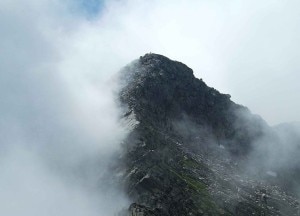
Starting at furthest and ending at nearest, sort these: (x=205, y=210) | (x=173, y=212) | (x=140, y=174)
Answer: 1. (x=205, y=210)
2. (x=140, y=174)
3. (x=173, y=212)

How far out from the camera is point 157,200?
165 metres

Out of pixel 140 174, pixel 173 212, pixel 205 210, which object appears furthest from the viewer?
pixel 205 210

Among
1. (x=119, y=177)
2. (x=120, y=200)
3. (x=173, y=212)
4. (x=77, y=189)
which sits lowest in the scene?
(x=173, y=212)

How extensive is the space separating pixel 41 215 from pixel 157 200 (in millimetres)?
45450

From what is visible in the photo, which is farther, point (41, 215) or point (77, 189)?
point (77, 189)

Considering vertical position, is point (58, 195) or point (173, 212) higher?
point (58, 195)

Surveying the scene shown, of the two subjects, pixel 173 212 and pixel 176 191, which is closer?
pixel 173 212

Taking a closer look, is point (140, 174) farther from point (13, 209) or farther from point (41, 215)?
point (13, 209)

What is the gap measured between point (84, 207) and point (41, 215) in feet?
56.2

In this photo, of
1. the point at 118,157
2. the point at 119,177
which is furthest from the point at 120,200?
the point at 118,157

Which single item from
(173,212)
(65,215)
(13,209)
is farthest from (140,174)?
(13,209)

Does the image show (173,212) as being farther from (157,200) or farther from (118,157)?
(118,157)

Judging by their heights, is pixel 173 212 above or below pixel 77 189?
below

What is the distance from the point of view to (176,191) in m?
176
